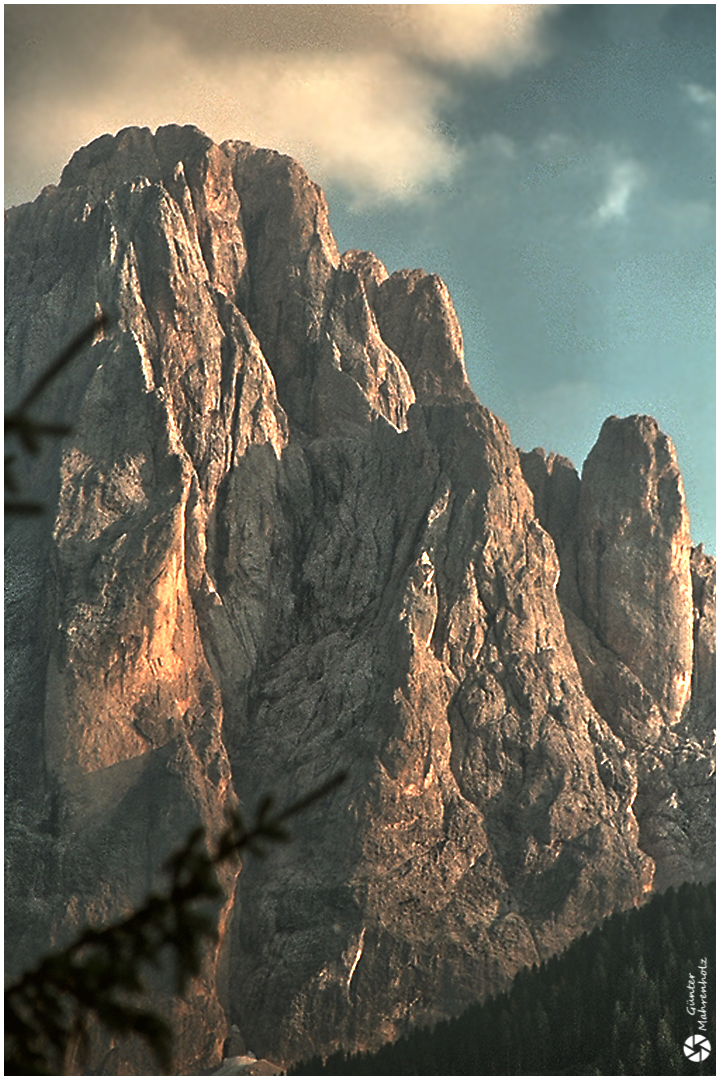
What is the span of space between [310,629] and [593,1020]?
20431 mm

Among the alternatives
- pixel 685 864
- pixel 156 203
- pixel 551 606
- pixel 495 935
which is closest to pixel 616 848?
pixel 685 864

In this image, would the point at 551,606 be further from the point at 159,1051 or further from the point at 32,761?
the point at 159,1051

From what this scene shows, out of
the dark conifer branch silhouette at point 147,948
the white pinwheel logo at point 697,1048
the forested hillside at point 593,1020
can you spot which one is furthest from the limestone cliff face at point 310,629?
the dark conifer branch silhouette at point 147,948

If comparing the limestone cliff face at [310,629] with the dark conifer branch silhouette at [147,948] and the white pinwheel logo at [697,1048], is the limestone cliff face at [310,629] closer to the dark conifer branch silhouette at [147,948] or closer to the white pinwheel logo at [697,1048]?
the white pinwheel logo at [697,1048]

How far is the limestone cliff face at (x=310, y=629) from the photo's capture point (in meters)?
39.6

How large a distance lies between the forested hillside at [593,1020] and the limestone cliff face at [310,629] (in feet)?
8.93

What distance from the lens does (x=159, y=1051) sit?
4.33 m

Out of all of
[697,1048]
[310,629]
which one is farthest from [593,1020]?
[310,629]

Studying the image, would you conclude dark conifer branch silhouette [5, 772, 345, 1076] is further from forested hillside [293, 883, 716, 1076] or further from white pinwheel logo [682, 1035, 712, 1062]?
white pinwheel logo [682, 1035, 712, 1062]

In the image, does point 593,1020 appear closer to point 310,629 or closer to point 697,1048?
point 697,1048

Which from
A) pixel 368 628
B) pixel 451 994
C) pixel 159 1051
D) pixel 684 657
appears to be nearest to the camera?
pixel 159 1051

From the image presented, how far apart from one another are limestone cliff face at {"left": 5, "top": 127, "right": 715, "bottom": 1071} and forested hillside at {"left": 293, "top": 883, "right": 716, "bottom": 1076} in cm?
272

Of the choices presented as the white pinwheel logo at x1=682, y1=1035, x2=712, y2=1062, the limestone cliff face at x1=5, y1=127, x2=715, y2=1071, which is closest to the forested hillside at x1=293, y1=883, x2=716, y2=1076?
the white pinwheel logo at x1=682, y1=1035, x2=712, y2=1062

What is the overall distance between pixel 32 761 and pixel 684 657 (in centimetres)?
2663
